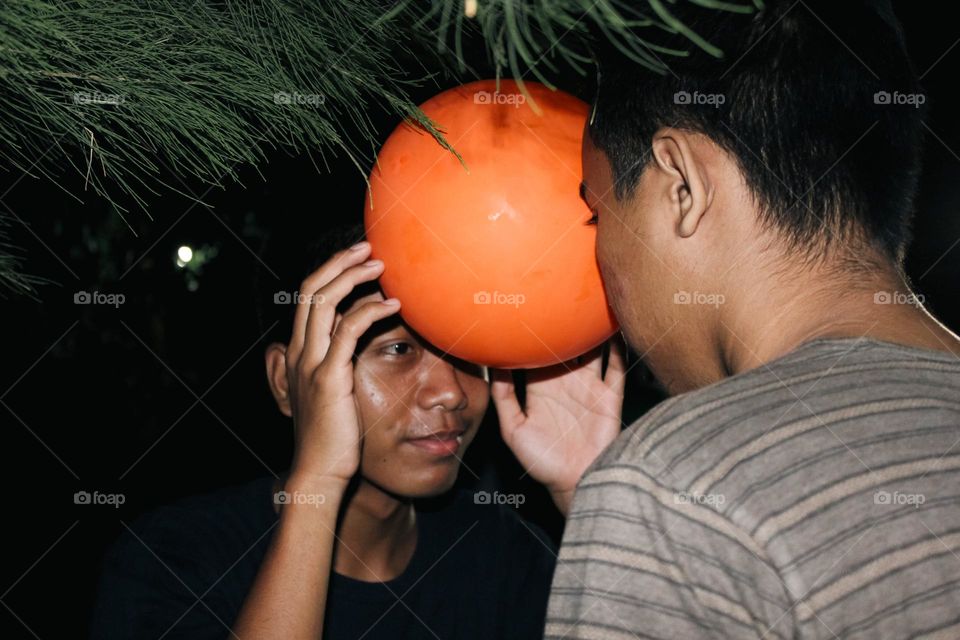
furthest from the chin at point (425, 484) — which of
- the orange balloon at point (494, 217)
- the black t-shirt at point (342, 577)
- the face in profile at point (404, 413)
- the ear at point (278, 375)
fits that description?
the orange balloon at point (494, 217)

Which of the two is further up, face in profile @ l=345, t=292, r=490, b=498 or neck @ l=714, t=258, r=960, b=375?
neck @ l=714, t=258, r=960, b=375

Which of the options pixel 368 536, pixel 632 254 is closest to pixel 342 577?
pixel 368 536

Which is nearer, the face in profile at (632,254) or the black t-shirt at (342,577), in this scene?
the face in profile at (632,254)

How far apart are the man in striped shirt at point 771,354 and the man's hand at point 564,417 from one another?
846 millimetres

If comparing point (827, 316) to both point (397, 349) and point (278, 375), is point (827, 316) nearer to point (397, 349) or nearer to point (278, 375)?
point (397, 349)

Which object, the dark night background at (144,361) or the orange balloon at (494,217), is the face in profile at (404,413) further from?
the dark night background at (144,361)

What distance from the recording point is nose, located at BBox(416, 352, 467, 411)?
212 cm

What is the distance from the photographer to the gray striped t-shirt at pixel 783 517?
775mm

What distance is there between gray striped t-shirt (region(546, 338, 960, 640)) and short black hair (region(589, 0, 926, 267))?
0.23 m

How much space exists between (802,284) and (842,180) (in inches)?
5.7

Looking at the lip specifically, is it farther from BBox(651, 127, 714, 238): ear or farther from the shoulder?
BBox(651, 127, 714, 238): ear

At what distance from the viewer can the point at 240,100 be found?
1.07 meters

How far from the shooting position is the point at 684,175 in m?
1.05

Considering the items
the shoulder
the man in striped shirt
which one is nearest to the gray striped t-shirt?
the man in striped shirt
